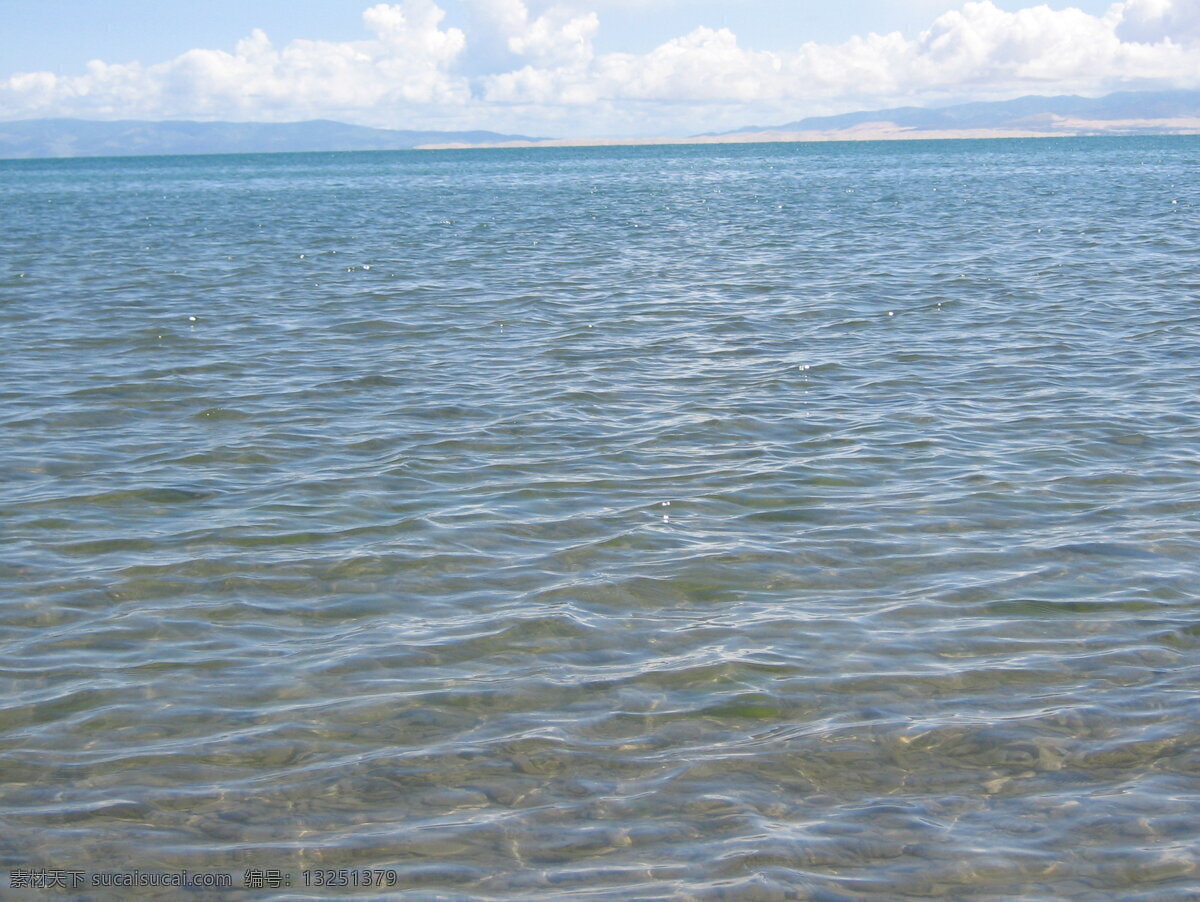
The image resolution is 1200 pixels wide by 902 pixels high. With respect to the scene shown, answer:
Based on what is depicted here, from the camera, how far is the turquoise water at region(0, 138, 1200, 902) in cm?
543

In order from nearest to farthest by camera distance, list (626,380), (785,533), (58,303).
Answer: (785,533) → (626,380) → (58,303)

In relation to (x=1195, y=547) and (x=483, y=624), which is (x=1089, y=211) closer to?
(x=1195, y=547)

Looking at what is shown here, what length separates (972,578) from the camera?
27.7 feet

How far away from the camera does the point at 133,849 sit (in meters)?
5.35

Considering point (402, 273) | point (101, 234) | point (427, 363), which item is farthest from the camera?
point (101, 234)

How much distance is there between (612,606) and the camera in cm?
812

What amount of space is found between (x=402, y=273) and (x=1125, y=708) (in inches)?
924

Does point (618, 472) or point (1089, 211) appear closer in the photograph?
point (618, 472)

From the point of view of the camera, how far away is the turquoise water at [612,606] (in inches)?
214

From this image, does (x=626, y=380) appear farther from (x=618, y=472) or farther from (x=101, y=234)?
(x=101, y=234)

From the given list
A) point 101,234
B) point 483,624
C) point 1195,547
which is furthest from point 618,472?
point 101,234

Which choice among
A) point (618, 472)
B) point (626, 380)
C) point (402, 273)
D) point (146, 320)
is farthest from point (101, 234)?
point (618, 472)

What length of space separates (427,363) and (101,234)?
3011 cm

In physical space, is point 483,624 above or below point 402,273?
below
